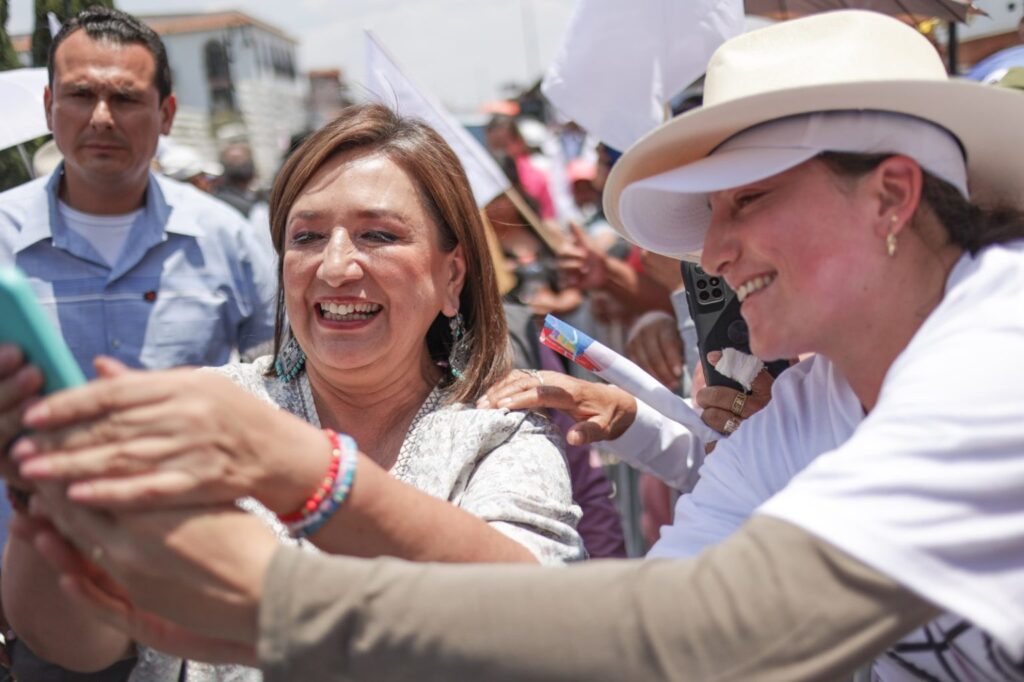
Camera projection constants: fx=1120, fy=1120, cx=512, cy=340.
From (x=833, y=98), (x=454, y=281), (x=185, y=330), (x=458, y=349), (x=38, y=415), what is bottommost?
(x=185, y=330)

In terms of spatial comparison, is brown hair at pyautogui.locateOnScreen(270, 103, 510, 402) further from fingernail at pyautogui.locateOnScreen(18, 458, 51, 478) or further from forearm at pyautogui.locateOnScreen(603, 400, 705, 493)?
fingernail at pyautogui.locateOnScreen(18, 458, 51, 478)

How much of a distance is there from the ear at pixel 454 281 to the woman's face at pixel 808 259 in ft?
2.62

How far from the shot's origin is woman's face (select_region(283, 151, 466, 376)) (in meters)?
2.33

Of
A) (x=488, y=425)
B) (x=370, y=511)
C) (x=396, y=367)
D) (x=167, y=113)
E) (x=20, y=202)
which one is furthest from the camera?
(x=167, y=113)

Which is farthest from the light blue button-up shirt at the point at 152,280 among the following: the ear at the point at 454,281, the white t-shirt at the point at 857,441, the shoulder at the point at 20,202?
the white t-shirt at the point at 857,441

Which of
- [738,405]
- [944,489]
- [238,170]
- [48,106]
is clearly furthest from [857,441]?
[238,170]

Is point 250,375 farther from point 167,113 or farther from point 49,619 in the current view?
point 167,113

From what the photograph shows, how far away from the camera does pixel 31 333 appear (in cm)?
126

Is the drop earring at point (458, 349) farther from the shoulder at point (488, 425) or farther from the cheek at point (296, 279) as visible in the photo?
the cheek at point (296, 279)

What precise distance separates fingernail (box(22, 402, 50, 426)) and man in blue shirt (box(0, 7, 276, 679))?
103 inches

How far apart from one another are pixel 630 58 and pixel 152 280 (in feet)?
5.97

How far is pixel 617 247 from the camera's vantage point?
563cm

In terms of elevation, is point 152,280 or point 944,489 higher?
point 944,489

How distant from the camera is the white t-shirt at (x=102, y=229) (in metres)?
3.88
